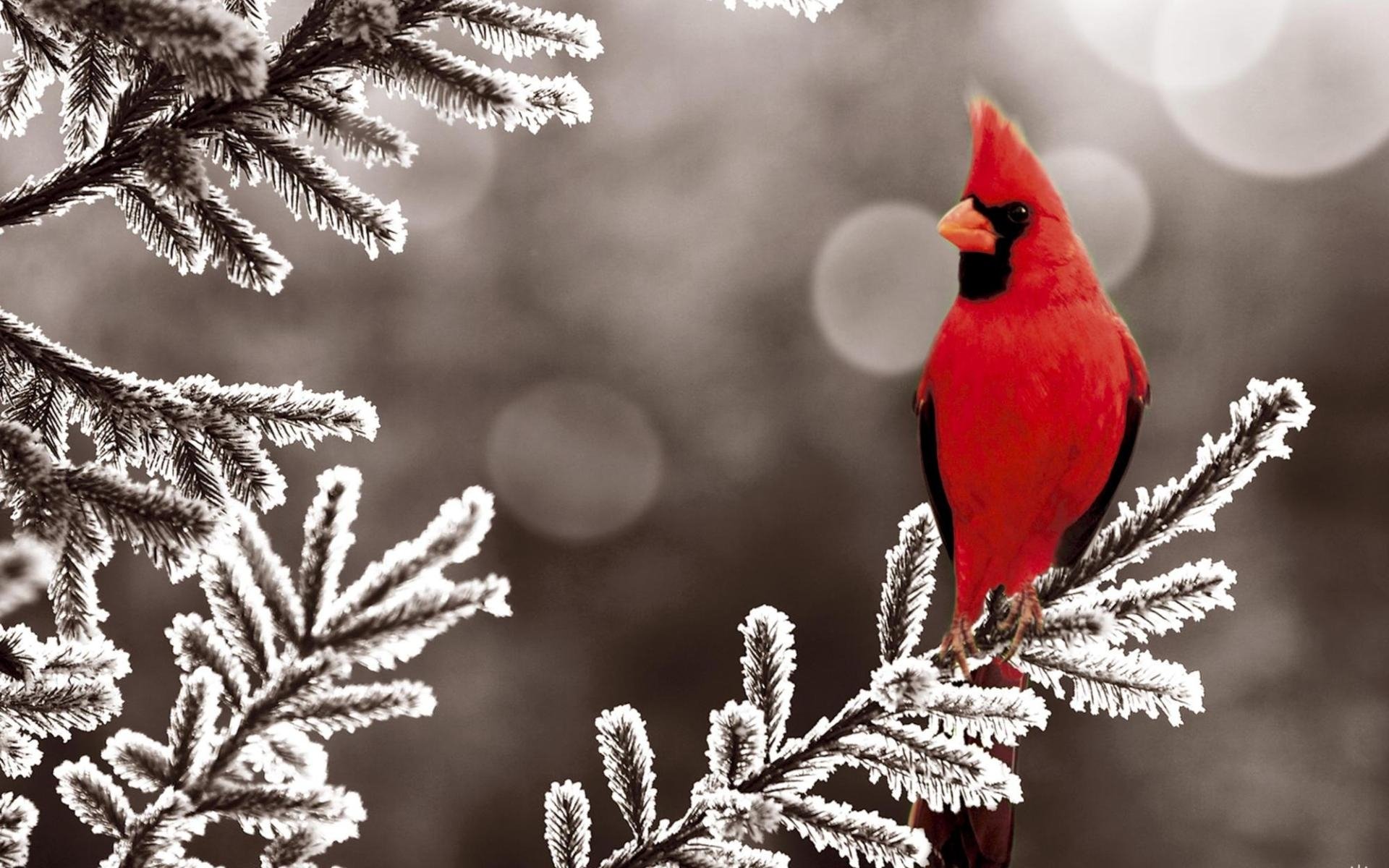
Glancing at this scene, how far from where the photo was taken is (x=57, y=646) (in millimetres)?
937

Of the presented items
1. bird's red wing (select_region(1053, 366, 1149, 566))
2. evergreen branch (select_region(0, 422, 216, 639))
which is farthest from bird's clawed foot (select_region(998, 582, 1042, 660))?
evergreen branch (select_region(0, 422, 216, 639))

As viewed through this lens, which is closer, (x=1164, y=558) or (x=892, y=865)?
Result: (x=892, y=865)

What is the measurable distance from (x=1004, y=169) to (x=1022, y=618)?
1061mm

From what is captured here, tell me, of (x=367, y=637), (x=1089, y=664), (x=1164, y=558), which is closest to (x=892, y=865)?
(x=1089, y=664)

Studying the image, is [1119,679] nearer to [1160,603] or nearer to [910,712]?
[1160,603]

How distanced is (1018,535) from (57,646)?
1.40 meters

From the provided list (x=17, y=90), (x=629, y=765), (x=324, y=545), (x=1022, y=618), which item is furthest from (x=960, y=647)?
(x=17, y=90)

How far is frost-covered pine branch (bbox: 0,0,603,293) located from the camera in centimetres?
88

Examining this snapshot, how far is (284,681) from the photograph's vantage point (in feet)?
2.36

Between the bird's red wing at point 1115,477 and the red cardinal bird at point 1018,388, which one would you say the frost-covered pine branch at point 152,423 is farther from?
the bird's red wing at point 1115,477

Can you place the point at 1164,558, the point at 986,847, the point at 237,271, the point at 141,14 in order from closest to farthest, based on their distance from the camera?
1. the point at 141,14
2. the point at 237,271
3. the point at 986,847
4. the point at 1164,558

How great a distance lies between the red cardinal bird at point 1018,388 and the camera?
1614 millimetres

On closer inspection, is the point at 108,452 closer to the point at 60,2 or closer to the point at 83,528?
the point at 83,528

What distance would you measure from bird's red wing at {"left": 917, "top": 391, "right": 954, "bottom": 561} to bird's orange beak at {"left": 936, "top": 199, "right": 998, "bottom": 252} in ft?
0.96
